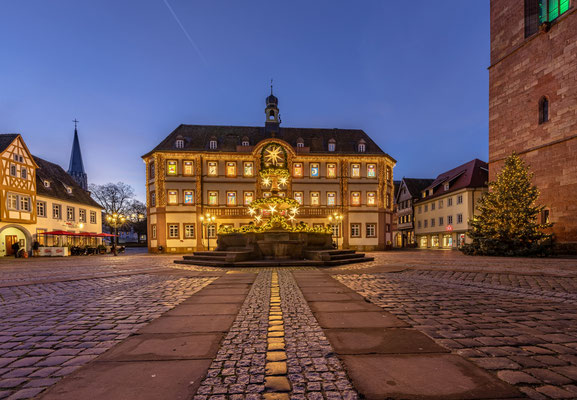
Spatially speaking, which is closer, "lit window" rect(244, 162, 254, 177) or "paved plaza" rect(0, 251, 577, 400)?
"paved plaza" rect(0, 251, 577, 400)

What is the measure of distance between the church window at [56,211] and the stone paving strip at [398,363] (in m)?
38.4

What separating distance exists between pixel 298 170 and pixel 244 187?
21.8 feet

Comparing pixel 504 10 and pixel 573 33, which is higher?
pixel 504 10

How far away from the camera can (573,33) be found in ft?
62.1

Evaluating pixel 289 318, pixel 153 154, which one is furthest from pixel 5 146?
pixel 289 318

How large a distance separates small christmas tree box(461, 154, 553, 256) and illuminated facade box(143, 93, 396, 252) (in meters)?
14.8

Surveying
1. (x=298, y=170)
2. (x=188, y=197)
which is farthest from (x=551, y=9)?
(x=188, y=197)

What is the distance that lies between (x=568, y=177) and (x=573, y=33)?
30.3 ft

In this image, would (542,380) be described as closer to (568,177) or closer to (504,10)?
(568,177)

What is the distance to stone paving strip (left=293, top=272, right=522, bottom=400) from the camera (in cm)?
234

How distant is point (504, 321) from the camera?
4305 millimetres

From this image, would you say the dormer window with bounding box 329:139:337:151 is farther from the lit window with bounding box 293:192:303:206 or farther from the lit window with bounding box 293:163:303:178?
the lit window with bounding box 293:192:303:206

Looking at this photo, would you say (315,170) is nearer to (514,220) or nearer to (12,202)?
(514,220)

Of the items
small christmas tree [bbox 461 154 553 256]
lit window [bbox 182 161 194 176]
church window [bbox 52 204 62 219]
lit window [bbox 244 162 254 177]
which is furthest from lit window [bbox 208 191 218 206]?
small christmas tree [bbox 461 154 553 256]
